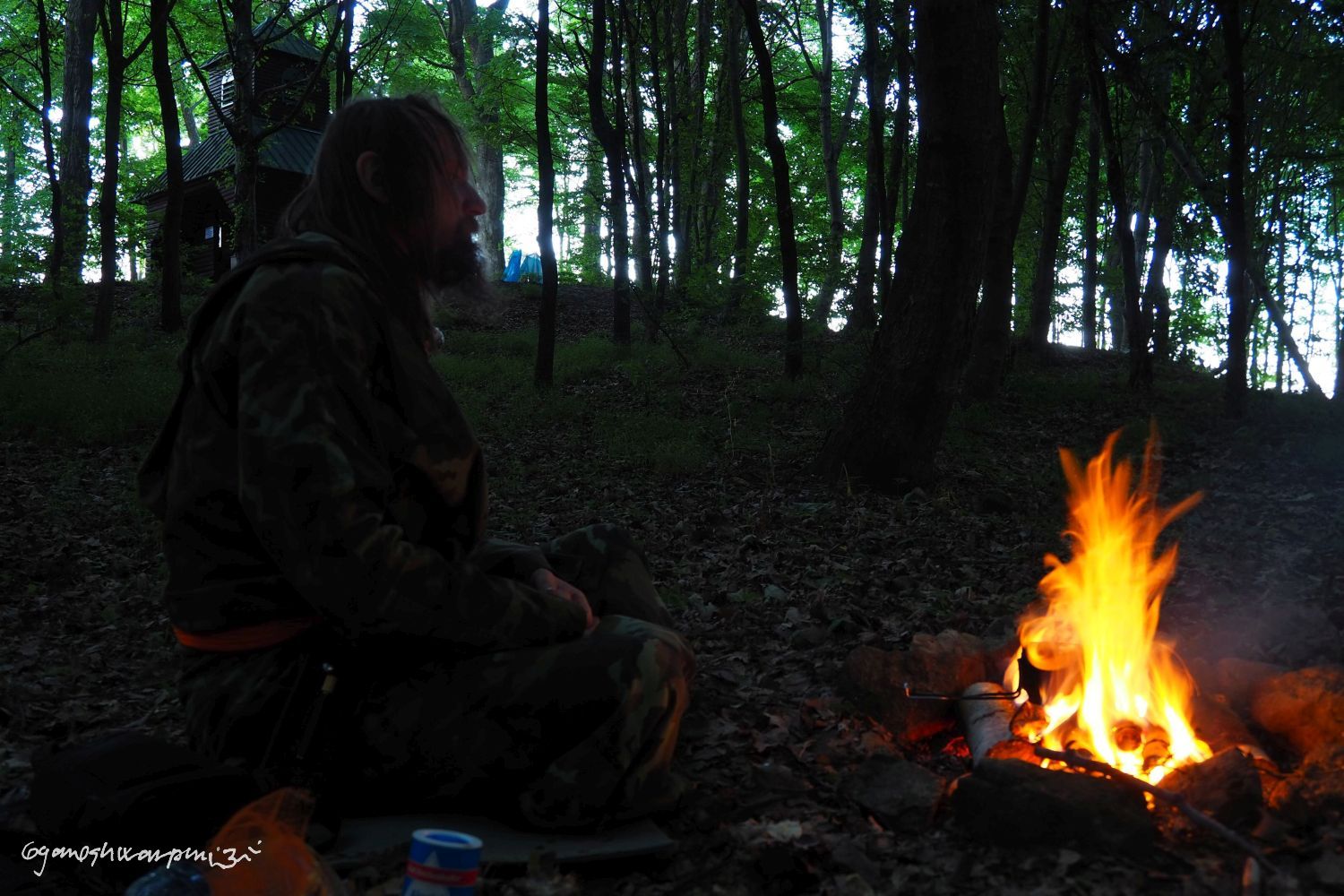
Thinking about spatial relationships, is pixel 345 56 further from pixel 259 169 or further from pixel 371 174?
pixel 371 174

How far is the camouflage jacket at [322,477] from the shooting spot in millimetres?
2303

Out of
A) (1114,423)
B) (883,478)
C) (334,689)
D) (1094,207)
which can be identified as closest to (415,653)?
(334,689)

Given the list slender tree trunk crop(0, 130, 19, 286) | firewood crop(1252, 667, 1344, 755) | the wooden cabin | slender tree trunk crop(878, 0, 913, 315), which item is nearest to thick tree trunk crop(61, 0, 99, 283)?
the wooden cabin

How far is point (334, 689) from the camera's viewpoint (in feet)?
8.59

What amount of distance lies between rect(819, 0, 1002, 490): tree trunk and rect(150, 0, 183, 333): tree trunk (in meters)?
12.4

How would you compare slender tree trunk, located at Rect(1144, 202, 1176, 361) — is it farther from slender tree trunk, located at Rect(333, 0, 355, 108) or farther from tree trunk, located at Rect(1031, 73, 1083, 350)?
slender tree trunk, located at Rect(333, 0, 355, 108)

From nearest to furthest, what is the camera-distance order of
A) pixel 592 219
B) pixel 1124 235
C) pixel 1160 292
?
pixel 1124 235 → pixel 1160 292 → pixel 592 219

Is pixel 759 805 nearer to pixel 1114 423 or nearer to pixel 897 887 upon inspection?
pixel 897 887

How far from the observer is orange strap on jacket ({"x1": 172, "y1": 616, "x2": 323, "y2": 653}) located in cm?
266

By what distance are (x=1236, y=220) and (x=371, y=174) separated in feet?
35.6

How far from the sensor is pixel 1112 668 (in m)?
3.38

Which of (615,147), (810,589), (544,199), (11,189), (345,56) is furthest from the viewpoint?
(11,189)

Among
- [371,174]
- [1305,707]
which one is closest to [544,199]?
[371,174]

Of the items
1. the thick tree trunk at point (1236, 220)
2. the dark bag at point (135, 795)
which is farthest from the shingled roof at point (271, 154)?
the dark bag at point (135, 795)
